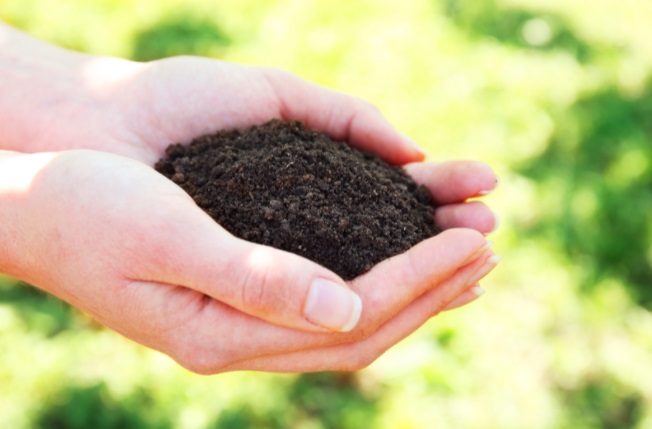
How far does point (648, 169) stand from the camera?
12.5 ft

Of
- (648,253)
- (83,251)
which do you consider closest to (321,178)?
(83,251)

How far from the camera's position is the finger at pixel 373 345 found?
75.4 inches

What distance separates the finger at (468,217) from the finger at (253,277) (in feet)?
2.49

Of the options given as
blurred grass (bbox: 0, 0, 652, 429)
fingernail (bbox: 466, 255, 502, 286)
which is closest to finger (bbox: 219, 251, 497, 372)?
fingernail (bbox: 466, 255, 502, 286)

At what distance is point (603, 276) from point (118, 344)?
2.37 meters

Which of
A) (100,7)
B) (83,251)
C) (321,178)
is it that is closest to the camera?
(83,251)

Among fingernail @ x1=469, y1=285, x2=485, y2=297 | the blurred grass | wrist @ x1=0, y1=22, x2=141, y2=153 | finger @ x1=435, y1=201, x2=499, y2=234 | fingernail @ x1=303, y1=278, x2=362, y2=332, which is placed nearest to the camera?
fingernail @ x1=303, y1=278, x2=362, y2=332

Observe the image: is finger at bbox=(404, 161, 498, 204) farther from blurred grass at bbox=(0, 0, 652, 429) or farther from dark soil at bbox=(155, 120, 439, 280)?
blurred grass at bbox=(0, 0, 652, 429)

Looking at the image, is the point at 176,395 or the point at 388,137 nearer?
the point at 388,137

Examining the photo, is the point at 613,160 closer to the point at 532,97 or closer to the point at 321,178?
the point at 532,97

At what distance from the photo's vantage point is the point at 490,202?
3682 millimetres

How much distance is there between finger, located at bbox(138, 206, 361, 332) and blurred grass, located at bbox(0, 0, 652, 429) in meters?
1.21

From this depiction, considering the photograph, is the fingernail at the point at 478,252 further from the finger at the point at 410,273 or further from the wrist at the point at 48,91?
the wrist at the point at 48,91

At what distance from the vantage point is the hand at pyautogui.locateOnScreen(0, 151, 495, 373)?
1676mm
